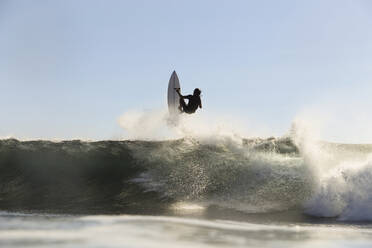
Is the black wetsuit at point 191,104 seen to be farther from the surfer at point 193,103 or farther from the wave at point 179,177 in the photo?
the wave at point 179,177

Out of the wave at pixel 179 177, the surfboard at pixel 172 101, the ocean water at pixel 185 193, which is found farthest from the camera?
the surfboard at pixel 172 101

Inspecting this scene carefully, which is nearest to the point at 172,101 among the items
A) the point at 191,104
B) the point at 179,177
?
the point at 191,104

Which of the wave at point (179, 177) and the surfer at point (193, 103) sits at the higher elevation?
the surfer at point (193, 103)

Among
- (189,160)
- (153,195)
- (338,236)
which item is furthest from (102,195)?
(338,236)

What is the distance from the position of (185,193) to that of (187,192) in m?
0.08

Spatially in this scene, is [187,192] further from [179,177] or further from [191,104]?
[191,104]

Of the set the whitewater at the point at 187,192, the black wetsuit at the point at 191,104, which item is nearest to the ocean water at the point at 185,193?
the whitewater at the point at 187,192

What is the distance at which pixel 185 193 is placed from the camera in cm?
1156

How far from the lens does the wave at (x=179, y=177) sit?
1074cm

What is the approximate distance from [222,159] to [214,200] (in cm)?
291

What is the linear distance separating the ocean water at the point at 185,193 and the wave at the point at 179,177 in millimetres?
29

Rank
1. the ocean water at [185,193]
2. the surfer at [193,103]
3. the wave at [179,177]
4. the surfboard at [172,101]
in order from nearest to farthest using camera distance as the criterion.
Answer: the ocean water at [185,193], the wave at [179,177], the surfer at [193,103], the surfboard at [172,101]

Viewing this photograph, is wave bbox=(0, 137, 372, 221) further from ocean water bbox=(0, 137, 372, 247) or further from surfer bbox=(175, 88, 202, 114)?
surfer bbox=(175, 88, 202, 114)

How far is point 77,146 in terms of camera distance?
15.4m
